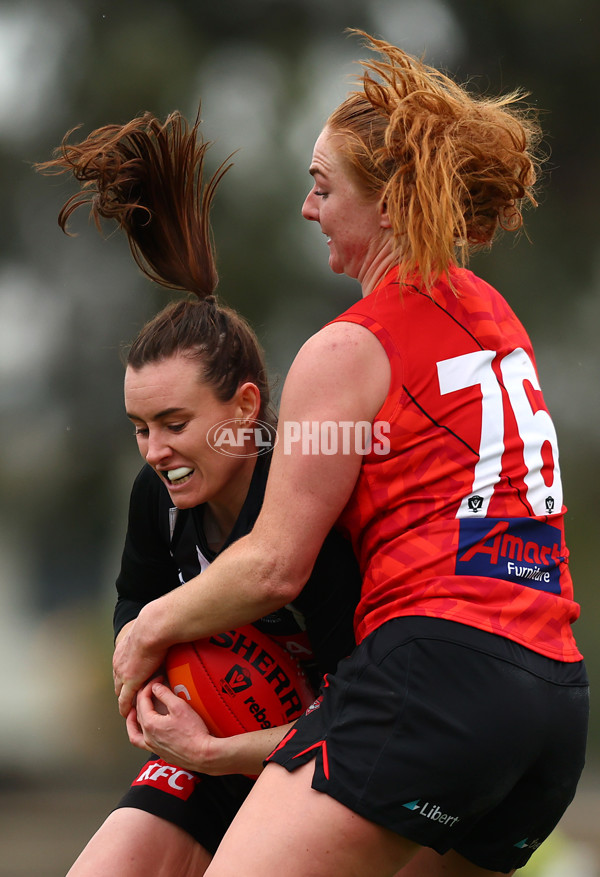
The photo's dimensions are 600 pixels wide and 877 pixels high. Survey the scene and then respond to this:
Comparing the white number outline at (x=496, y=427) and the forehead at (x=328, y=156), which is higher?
the forehead at (x=328, y=156)

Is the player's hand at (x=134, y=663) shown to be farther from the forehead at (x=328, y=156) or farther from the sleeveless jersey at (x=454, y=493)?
the forehead at (x=328, y=156)

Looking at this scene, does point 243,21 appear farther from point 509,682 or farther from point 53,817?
point 509,682

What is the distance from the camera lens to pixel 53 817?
4.88 metres

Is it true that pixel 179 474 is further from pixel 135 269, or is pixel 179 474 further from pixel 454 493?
pixel 135 269

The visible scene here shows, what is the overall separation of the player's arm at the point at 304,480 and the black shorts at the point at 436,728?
184mm

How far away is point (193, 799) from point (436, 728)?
0.83 m

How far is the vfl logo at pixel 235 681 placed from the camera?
188 centimetres

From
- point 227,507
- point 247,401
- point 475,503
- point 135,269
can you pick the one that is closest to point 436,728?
point 475,503

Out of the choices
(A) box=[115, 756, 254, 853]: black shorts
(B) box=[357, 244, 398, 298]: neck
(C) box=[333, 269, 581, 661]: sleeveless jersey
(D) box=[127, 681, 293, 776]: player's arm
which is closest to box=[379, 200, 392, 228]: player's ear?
(B) box=[357, 244, 398, 298]: neck

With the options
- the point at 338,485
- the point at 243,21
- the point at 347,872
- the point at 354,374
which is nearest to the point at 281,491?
the point at 338,485

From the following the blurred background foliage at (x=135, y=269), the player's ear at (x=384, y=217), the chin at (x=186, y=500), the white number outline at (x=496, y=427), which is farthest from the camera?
the blurred background foliage at (x=135, y=269)

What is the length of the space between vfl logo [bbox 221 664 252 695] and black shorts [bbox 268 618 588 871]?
12.8 inches

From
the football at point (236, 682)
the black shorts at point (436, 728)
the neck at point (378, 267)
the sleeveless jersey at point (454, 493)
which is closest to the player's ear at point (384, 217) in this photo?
the neck at point (378, 267)

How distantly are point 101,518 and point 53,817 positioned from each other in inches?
59.5
